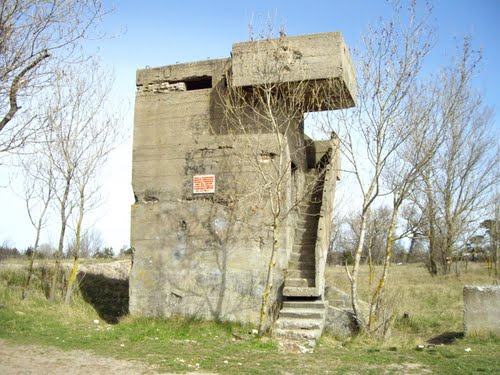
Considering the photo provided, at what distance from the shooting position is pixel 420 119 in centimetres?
952

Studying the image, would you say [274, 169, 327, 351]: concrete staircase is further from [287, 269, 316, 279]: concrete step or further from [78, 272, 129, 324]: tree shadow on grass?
[78, 272, 129, 324]: tree shadow on grass

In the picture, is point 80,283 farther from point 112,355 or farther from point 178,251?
point 112,355

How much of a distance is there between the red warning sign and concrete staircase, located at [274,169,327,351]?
2015mm

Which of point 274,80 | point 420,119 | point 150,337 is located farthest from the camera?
point 420,119

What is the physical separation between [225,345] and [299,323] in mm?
1298

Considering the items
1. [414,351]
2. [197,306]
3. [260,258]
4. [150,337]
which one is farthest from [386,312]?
[150,337]

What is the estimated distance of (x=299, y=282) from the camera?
346 inches

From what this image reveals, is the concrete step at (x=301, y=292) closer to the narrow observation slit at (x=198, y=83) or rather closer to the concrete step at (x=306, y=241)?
the concrete step at (x=306, y=241)

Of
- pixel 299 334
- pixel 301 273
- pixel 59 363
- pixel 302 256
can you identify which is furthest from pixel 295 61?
pixel 59 363

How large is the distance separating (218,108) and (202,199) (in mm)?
1799

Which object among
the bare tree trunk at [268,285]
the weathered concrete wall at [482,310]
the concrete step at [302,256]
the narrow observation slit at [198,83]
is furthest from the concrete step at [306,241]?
the narrow observation slit at [198,83]

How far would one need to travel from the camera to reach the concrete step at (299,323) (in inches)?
318

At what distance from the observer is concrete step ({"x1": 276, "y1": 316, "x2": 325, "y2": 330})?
26.5 ft

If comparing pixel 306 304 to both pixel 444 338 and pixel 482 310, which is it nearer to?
pixel 482 310
